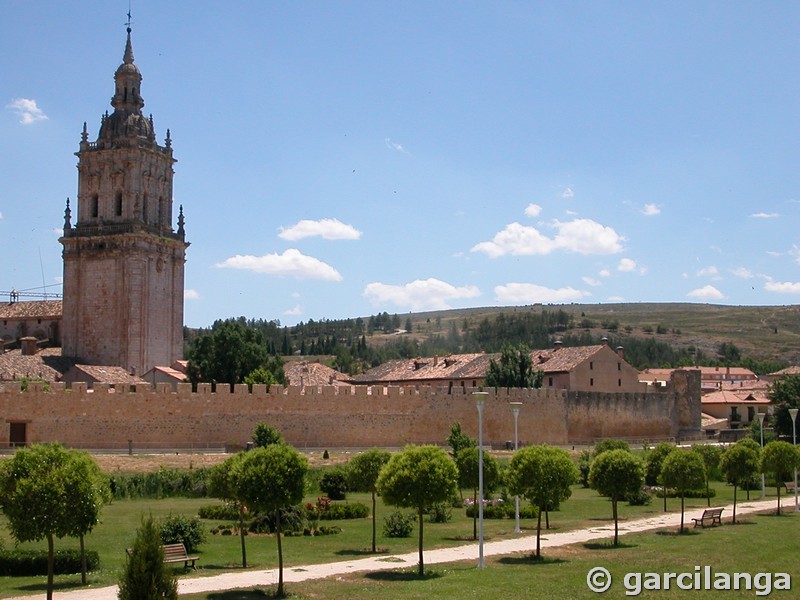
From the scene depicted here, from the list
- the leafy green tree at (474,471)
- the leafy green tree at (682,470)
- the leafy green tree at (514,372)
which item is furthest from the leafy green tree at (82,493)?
the leafy green tree at (514,372)

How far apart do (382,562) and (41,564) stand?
5696 millimetres

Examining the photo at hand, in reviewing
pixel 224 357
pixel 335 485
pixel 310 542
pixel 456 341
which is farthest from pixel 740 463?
pixel 456 341

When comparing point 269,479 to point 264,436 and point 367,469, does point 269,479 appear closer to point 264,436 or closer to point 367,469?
point 367,469

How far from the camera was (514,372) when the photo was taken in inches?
2131

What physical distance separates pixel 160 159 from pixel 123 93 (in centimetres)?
422

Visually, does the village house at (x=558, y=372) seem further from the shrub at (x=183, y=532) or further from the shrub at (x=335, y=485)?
the shrub at (x=183, y=532)

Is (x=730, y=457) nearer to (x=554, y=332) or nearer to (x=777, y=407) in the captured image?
(x=777, y=407)

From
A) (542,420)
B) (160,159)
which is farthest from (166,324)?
(542,420)

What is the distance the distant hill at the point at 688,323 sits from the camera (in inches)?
5719

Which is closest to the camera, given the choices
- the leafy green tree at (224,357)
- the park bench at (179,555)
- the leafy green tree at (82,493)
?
the leafy green tree at (82,493)

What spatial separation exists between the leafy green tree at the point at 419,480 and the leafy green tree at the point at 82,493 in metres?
5.19

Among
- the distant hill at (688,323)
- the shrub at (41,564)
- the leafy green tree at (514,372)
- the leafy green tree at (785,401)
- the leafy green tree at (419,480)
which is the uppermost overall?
the distant hill at (688,323)

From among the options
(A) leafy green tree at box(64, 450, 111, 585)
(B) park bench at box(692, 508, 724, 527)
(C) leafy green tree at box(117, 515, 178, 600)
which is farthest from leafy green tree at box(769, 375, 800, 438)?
(C) leafy green tree at box(117, 515, 178, 600)

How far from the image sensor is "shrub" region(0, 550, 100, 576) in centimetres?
1695
